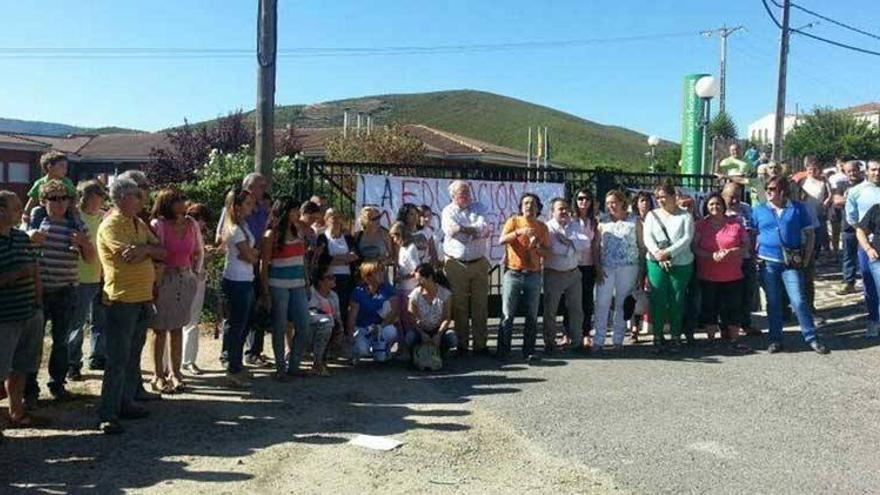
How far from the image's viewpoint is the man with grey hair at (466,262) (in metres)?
8.10

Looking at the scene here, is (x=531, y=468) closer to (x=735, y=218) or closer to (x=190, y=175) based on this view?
(x=735, y=218)

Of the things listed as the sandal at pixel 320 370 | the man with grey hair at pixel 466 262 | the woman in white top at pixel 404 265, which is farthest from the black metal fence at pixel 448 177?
the sandal at pixel 320 370

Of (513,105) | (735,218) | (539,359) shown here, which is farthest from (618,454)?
(513,105)

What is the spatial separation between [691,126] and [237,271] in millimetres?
13710

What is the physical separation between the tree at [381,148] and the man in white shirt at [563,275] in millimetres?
Answer: 13598

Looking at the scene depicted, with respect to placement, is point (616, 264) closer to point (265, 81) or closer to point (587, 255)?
point (587, 255)

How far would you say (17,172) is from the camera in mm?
45469

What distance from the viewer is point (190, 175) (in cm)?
1922

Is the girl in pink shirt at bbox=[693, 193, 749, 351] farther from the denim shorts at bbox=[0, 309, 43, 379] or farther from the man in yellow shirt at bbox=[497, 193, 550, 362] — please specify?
the denim shorts at bbox=[0, 309, 43, 379]

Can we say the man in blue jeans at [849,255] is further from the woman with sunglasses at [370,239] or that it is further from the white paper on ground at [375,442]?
the white paper on ground at [375,442]

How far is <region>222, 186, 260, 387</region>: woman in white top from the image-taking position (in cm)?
681

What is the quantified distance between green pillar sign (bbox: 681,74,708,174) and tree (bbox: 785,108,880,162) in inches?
1537

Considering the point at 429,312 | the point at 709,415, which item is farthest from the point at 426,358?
the point at 709,415

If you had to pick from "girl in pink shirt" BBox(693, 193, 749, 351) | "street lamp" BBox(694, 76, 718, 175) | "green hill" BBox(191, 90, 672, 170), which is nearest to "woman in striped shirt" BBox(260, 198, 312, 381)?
"girl in pink shirt" BBox(693, 193, 749, 351)
